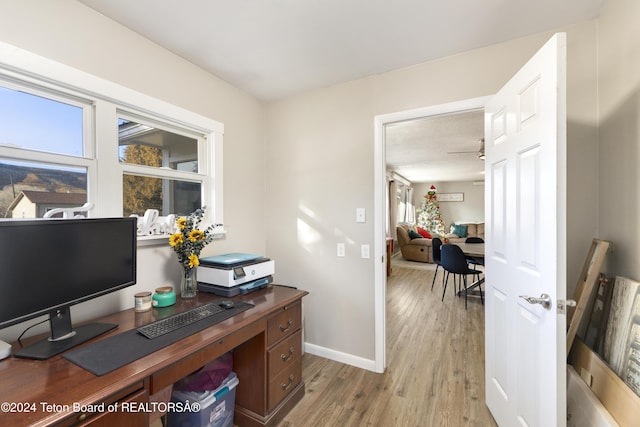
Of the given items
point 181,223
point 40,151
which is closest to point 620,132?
point 181,223

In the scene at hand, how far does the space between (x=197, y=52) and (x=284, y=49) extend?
59 centimetres

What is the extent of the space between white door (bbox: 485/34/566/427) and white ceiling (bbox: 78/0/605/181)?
0.44 meters

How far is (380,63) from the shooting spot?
2.02 meters

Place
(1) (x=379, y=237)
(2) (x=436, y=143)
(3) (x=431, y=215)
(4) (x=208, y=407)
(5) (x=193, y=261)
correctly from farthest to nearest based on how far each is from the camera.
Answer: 1. (3) (x=431, y=215)
2. (2) (x=436, y=143)
3. (1) (x=379, y=237)
4. (5) (x=193, y=261)
5. (4) (x=208, y=407)

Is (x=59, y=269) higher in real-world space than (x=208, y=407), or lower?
higher

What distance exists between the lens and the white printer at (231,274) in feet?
5.67

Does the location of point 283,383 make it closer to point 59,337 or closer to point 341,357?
point 341,357

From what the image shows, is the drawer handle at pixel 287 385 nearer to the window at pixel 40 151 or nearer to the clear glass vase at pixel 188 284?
the clear glass vase at pixel 188 284

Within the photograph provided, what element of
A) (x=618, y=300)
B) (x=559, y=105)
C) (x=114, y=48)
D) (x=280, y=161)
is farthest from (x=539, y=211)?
(x=114, y=48)

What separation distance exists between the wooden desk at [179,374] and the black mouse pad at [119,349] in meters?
0.02

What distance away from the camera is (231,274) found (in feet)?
5.62

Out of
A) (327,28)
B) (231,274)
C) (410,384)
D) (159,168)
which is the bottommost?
(410,384)

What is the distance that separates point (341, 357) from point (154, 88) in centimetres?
245

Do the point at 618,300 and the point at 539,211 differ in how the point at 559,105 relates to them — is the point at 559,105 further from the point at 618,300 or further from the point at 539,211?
the point at 618,300
